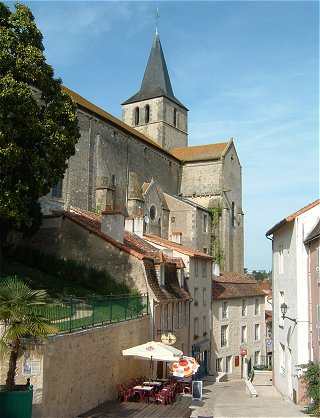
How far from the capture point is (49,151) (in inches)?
723

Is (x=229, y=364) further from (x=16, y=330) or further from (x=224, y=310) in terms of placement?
(x=16, y=330)

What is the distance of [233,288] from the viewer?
3722 centimetres

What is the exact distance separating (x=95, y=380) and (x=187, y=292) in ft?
41.8

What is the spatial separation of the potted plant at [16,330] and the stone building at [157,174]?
67.6 feet

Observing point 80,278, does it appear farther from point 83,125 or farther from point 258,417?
point 83,125

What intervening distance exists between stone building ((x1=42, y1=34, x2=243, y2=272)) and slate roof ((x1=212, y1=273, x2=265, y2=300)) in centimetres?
469

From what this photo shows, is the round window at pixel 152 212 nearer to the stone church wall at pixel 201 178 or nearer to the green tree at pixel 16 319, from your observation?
the stone church wall at pixel 201 178

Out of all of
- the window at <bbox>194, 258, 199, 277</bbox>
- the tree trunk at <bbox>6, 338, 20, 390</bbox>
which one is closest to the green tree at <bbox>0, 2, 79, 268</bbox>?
the tree trunk at <bbox>6, 338, 20, 390</bbox>

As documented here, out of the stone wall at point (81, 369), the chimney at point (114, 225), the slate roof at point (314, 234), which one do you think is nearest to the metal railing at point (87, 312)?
the stone wall at point (81, 369)

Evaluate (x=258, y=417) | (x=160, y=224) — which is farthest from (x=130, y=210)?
(x=258, y=417)

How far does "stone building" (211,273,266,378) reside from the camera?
33.9 meters

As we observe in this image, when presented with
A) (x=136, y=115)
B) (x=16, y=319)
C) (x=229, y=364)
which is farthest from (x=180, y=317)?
(x=136, y=115)

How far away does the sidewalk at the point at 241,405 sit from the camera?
56.1 ft

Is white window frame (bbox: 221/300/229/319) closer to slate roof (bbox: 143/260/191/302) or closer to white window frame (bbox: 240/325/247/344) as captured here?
white window frame (bbox: 240/325/247/344)
